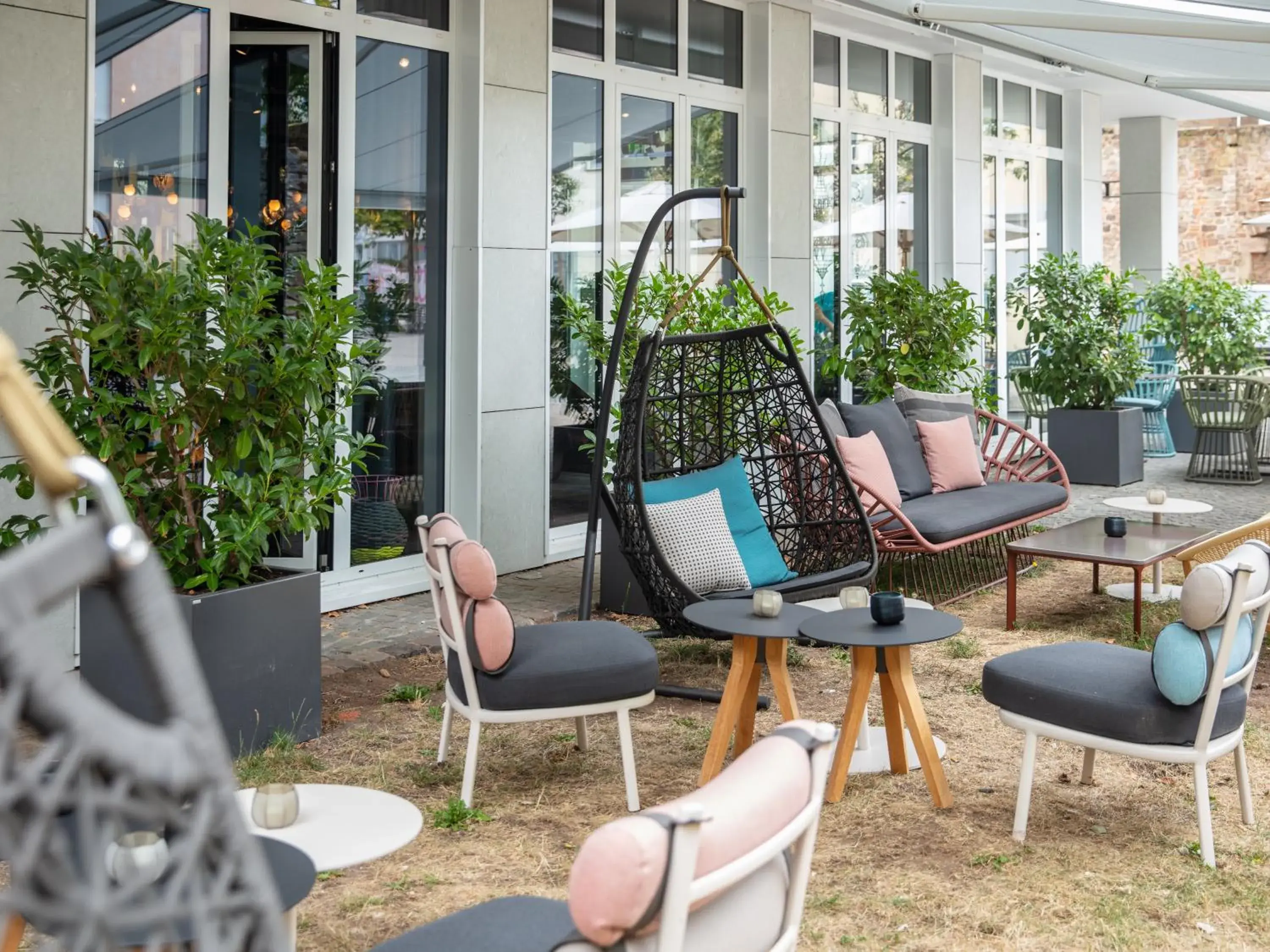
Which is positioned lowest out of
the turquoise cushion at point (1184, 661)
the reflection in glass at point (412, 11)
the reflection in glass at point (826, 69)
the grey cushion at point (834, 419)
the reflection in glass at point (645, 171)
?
the turquoise cushion at point (1184, 661)

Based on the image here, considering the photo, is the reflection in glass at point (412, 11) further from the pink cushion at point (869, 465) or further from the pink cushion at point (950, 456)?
the pink cushion at point (950, 456)

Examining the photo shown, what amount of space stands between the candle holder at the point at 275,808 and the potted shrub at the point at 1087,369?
9.51 metres

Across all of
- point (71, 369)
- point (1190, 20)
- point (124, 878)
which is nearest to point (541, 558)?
point (71, 369)

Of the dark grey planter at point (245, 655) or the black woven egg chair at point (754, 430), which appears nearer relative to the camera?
the dark grey planter at point (245, 655)

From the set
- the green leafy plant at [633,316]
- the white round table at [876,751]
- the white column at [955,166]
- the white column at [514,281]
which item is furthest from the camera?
the white column at [955,166]

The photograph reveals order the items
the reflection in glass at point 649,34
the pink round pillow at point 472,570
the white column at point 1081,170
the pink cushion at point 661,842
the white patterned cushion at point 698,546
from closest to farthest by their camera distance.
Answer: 1. the pink cushion at point 661,842
2. the pink round pillow at point 472,570
3. the white patterned cushion at point 698,546
4. the reflection in glass at point 649,34
5. the white column at point 1081,170

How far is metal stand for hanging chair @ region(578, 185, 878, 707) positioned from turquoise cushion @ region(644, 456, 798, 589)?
14 centimetres

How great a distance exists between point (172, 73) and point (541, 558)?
A: 10.7ft

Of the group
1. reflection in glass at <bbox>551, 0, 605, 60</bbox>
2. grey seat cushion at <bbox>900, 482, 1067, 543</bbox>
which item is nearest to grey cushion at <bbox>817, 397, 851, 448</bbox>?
grey seat cushion at <bbox>900, 482, 1067, 543</bbox>

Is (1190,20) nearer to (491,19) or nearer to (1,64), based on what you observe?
(491,19)

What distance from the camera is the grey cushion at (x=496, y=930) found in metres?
2.05

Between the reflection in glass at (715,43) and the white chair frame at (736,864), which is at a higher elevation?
the reflection in glass at (715,43)

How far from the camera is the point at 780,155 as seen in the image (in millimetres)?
9148

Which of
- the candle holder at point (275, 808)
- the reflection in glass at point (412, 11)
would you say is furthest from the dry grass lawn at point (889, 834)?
the reflection in glass at point (412, 11)
